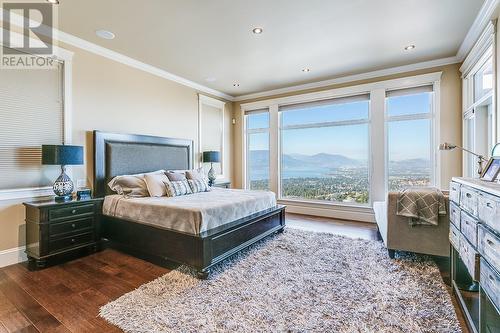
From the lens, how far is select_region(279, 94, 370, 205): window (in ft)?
16.4

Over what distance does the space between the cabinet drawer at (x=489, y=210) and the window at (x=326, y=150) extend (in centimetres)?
346

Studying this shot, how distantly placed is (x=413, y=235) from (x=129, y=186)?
369 cm

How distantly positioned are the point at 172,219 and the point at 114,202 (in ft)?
3.84

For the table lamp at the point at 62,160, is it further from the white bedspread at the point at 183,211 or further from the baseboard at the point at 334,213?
the baseboard at the point at 334,213

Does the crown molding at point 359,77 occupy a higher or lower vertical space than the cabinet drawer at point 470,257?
higher

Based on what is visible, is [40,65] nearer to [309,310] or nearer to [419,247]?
[309,310]

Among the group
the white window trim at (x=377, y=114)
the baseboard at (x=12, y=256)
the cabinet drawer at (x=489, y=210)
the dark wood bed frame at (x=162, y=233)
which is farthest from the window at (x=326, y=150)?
the baseboard at (x=12, y=256)

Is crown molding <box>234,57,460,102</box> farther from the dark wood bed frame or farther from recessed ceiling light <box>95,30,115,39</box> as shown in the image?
recessed ceiling light <box>95,30,115,39</box>

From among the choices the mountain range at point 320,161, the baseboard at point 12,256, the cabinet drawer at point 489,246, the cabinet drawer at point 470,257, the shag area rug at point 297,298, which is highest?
the mountain range at point 320,161

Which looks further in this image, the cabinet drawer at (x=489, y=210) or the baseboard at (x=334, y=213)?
the baseboard at (x=334, y=213)

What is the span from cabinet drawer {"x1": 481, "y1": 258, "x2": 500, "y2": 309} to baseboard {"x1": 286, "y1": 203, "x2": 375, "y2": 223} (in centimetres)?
344

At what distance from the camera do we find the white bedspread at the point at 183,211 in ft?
8.50

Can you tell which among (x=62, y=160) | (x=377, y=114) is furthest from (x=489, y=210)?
(x=62, y=160)

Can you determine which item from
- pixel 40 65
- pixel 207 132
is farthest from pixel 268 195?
pixel 40 65
